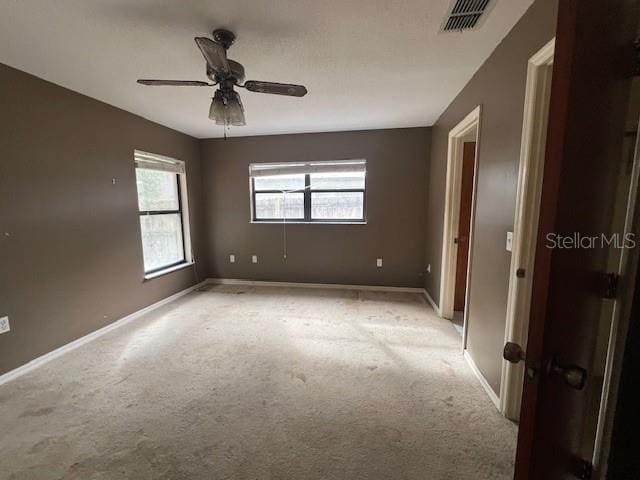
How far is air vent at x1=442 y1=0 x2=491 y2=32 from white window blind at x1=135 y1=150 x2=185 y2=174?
338 cm

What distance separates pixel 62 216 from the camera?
2.46 meters

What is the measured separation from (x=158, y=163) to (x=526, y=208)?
13.0ft

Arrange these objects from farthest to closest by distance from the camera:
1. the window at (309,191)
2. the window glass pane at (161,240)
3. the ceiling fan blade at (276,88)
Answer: the window at (309,191) < the window glass pane at (161,240) < the ceiling fan blade at (276,88)

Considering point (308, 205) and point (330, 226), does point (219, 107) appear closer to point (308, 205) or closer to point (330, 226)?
point (308, 205)

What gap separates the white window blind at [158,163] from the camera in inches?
129

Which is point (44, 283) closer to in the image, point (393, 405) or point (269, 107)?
point (269, 107)

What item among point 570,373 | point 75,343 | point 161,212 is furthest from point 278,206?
point 570,373

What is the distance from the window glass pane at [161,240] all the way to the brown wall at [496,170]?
3734mm

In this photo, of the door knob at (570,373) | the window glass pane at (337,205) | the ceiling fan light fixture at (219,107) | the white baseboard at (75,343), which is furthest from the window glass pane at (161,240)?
the door knob at (570,373)

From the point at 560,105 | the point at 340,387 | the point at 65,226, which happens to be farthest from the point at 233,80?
the point at 340,387

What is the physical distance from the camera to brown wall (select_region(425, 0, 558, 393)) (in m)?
1.53

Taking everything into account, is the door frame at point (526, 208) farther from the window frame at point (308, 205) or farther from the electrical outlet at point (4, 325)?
the electrical outlet at point (4, 325)

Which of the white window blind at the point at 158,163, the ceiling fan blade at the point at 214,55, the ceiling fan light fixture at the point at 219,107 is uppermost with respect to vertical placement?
the ceiling fan blade at the point at 214,55

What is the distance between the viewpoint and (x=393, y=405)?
178cm
